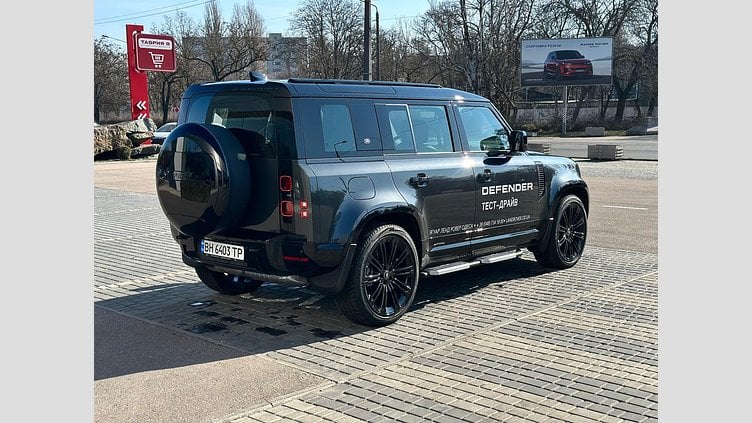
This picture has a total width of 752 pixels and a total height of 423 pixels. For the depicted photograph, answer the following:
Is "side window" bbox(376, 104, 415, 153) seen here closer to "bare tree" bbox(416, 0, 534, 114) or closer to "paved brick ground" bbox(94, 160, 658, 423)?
"paved brick ground" bbox(94, 160, 658, 423)

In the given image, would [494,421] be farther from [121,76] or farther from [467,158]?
[121,76]

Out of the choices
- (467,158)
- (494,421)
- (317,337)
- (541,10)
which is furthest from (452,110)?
(541,10)

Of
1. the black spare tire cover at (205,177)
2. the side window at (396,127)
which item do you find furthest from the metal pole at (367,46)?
the black spare tire cover at (205,177)

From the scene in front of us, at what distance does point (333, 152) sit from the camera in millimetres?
5551

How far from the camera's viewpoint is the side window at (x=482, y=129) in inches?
272

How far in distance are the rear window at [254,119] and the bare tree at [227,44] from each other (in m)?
60.2

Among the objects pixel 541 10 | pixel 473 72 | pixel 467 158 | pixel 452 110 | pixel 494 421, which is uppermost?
pixel 541 10

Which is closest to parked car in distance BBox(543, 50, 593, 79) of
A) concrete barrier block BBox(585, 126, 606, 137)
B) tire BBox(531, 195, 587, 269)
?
concrete barrier block BBox(585, 126, 606, 137)

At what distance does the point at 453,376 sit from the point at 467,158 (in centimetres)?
267

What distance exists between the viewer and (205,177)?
17.6ft

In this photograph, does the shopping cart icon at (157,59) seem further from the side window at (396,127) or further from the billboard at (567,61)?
the side window at (396,127)

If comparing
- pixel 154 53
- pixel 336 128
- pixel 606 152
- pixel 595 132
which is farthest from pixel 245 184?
pixel 595 132

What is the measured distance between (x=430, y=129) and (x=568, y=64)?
48024 mm

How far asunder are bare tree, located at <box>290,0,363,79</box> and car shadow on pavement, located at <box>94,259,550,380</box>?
191 ft
